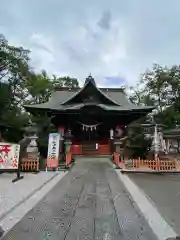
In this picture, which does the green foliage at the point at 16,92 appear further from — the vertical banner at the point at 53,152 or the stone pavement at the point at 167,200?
the stone pavement at the point at 167,200

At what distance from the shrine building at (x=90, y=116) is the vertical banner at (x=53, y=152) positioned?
31.3 feet

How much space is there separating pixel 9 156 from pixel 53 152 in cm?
451

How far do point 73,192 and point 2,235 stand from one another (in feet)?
17.2

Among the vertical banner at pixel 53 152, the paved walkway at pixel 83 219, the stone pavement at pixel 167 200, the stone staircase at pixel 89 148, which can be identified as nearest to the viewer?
the paved walkway at pixel 83 219

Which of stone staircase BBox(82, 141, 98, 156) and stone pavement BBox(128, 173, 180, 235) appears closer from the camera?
stone pavement BBox(128, 173, 180, 235)

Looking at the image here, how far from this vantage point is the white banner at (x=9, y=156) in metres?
14.7

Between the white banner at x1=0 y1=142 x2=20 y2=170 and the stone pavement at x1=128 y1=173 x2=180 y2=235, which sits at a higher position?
the white banner at x1=0 y1=142 x2=20 y2=170

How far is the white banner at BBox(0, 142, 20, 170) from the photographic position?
14.7 metres

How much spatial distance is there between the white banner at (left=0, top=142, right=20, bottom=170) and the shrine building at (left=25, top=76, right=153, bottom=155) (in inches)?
548

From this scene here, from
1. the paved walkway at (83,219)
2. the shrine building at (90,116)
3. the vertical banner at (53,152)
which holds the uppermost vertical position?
the shrine building at (90,116)

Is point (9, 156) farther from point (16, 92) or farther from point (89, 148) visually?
point (16, 92)

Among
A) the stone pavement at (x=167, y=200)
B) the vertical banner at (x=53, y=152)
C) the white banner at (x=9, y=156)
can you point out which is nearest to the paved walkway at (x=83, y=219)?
the stone pavement at (x=167, y=200)

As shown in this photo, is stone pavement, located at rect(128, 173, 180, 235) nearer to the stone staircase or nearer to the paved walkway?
the paved walkway

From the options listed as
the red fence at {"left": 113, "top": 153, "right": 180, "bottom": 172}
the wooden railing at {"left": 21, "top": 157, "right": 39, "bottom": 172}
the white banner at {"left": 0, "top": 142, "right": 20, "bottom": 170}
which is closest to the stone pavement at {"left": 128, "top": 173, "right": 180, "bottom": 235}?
the red fence at {"left": 113, "top": 153, "right": 180, "bottom": 172}
